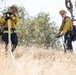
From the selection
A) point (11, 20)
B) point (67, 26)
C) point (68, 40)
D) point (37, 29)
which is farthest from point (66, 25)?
point (37, 29)

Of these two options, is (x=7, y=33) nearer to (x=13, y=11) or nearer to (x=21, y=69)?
(x=13, y=11)

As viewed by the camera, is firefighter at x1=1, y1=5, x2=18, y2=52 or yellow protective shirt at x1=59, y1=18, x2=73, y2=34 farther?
yellow protective shirt at x1=59, y1=18, x2=73, y2=34

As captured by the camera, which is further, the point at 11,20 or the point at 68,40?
the point at 68,40

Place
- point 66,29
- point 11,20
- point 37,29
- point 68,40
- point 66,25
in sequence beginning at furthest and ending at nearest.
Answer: point 37,29 → point 68,40 → point 66,29 → point 66,25 → point 11,20

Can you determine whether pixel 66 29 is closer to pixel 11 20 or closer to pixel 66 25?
pixel 66 25

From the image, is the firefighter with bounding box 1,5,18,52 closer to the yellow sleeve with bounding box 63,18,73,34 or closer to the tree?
the yellow sleeve with bounding box 63,18,73,34

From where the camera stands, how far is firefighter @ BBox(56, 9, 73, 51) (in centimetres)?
1070

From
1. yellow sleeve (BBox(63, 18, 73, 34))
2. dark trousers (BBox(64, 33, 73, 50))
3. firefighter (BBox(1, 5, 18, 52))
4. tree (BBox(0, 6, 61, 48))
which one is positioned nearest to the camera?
firefighter (BBox(1, 5, 18, 52))

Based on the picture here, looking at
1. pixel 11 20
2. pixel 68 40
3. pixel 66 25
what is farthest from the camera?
pixel 68 40

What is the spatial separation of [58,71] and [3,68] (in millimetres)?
1103

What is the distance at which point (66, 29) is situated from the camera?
1088 centimetres

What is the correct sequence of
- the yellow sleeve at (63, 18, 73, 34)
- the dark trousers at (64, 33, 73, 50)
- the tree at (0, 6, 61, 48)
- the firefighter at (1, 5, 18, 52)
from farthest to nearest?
the tree at (0, 6, 61, 48) < the dark trousers at (64, 33, 73, 50) < the yellow sleeve at (63, 18, 73, 34) < the firefighter at (1, 5, 18, 52)

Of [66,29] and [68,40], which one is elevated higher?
[66,29]

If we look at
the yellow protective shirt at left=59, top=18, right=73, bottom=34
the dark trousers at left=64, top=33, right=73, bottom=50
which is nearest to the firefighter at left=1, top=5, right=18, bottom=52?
the yellow protective shirt at left=59, top=18, right=73, bottom=34
